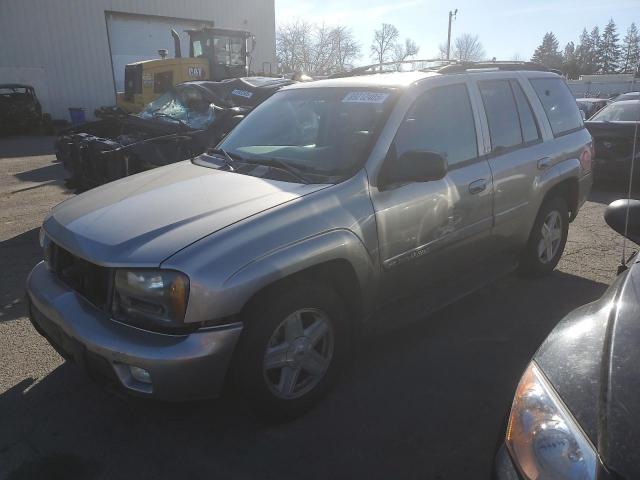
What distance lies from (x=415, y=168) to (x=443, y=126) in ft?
2.36

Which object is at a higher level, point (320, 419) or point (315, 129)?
point (315, 129)

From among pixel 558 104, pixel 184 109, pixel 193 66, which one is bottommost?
pixel 184 109

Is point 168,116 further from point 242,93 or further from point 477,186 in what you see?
point 477,186

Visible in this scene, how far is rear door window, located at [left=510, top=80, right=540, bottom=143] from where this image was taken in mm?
4211

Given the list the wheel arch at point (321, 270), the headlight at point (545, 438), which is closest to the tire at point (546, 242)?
the wheel arch at point (321, 270)

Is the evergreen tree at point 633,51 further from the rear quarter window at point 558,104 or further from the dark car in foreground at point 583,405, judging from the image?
the dark car in foreground at point 583,405

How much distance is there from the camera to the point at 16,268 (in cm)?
516

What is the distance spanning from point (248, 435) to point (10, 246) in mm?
4577

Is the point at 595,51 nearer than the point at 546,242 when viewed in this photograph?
No

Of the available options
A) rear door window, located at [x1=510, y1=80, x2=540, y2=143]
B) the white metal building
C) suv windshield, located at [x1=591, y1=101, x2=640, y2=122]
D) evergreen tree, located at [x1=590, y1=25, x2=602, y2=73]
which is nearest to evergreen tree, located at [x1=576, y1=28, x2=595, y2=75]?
evergreen tree, located at [x1=590, y1=25, x2=602, y2=73]

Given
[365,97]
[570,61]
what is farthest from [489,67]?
[570,61]

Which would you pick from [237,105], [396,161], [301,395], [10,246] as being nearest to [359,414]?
[301,395]

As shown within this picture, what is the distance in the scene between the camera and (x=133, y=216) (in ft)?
8.95

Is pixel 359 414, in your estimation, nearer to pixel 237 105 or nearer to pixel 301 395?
pixel 301 395
